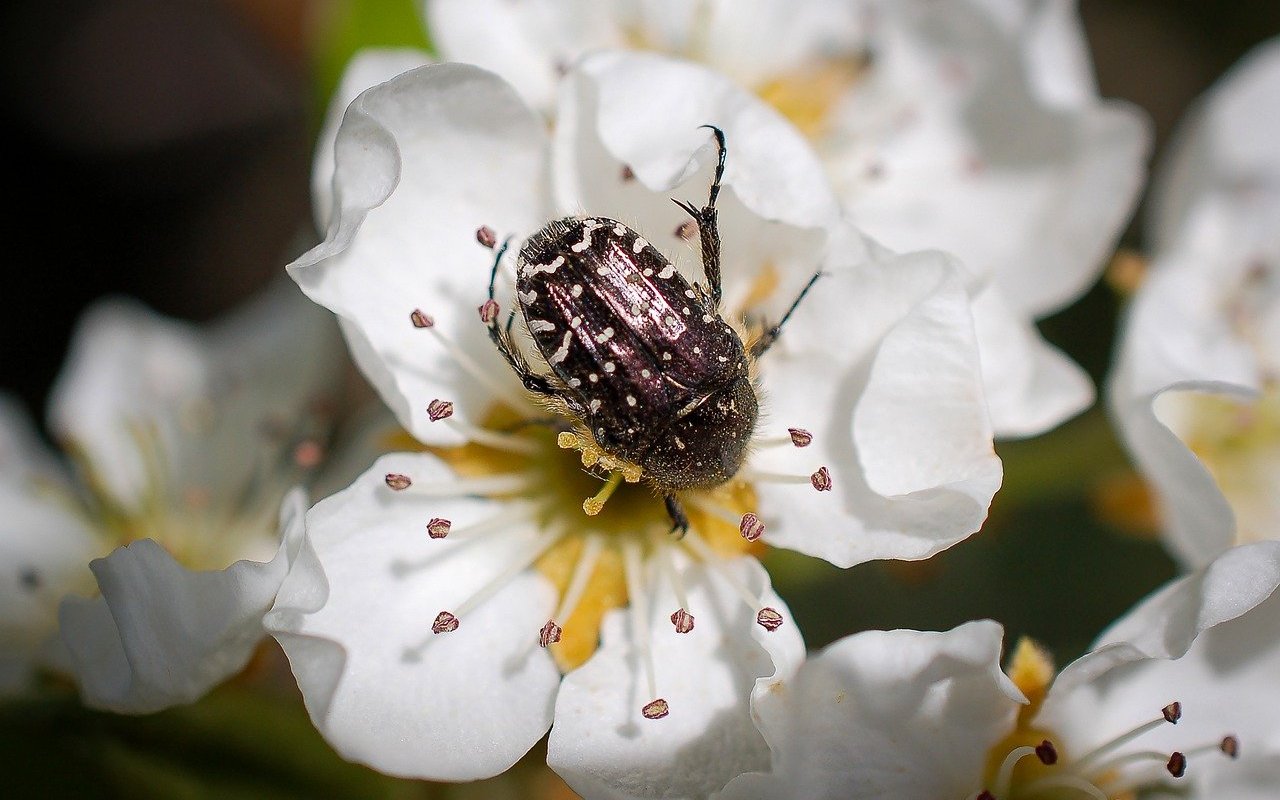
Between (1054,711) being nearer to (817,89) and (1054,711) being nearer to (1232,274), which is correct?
(1232,274)

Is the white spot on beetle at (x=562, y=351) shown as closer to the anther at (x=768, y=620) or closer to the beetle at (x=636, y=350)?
the beetle at (x=636, y=350)

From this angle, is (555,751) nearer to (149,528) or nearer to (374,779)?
(374,779)

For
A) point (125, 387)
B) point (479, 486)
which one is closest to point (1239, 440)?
point (479, 486)

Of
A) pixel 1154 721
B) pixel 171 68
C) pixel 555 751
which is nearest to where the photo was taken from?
pixel 555 751

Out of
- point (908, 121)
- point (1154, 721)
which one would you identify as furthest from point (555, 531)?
point (908, 121)

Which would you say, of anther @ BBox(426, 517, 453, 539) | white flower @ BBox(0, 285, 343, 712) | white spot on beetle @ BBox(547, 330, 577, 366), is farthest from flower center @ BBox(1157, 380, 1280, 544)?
white flower @ BBox(0, 285, 343, 712)

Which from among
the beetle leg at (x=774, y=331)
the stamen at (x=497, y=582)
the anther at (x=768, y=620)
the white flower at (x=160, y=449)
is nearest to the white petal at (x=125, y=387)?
the white flower at (x=160, y=449)

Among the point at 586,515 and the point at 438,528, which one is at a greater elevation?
the point at 438,528
